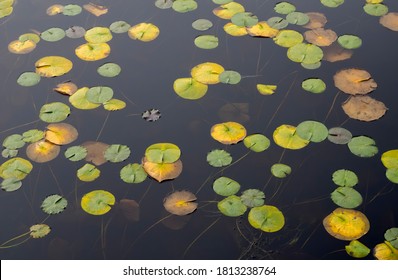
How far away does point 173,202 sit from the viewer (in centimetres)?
182

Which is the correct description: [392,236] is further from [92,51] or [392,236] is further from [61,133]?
[92,51]

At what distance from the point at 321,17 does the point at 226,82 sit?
572 millimetres

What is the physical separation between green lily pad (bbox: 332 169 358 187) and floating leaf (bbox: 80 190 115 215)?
70 cm

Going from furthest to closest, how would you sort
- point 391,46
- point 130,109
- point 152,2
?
point 152,2
point 391,46
point 130,109

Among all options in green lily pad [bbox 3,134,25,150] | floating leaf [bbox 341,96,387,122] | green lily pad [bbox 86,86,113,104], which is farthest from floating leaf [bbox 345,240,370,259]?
green lily pad [bbox 3,134,25,150]

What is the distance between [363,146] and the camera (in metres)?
1.96

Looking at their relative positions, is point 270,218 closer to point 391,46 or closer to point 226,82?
point 226,82

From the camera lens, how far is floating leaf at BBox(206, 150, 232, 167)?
192 cm

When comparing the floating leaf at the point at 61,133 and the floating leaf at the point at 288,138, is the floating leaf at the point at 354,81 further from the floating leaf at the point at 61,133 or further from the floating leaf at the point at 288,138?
the floating leaf at the point at 61,133

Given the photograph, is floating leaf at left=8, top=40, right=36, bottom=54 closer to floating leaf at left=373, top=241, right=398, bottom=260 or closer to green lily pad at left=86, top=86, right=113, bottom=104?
green lily pad at left=86, top=86, right=113, bottom=104

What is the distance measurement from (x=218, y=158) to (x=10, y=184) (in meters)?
0.67

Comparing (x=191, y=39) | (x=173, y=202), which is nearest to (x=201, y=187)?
(x=173, y=202)

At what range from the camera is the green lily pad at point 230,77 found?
7.20ft

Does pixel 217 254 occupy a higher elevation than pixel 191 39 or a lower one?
lower
